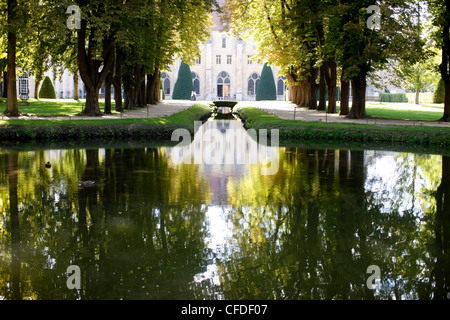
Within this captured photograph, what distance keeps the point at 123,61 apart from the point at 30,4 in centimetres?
787

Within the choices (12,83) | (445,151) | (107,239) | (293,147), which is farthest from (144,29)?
(107,239)

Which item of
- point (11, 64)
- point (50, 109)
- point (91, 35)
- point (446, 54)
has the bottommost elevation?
point (50, 109)

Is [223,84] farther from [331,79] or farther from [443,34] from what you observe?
[443,34]

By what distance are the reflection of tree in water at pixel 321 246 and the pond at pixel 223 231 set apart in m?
0.02

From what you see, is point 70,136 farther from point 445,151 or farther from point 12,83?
point 445,151

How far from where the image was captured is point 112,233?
6.25 metres

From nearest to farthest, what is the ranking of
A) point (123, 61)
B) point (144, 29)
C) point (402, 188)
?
point (402, 188)
point (144, 29)
point (123, 61)

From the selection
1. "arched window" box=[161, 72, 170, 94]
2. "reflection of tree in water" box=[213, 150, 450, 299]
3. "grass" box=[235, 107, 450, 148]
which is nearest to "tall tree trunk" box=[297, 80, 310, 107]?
"grass" box=[235, 107, 450, 148]

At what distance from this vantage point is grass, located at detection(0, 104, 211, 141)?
54.2 feet

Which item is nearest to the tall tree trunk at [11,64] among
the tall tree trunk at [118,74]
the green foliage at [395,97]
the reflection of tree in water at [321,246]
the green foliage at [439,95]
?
the tall tree trunk at [118,74]

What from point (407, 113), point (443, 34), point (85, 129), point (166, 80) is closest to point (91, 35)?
point (85, 129)

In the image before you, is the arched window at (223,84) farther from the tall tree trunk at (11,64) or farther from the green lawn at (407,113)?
the tall tree trunk at (11,64)

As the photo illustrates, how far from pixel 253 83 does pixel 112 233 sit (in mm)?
59304

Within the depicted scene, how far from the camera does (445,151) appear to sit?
49.3ft
